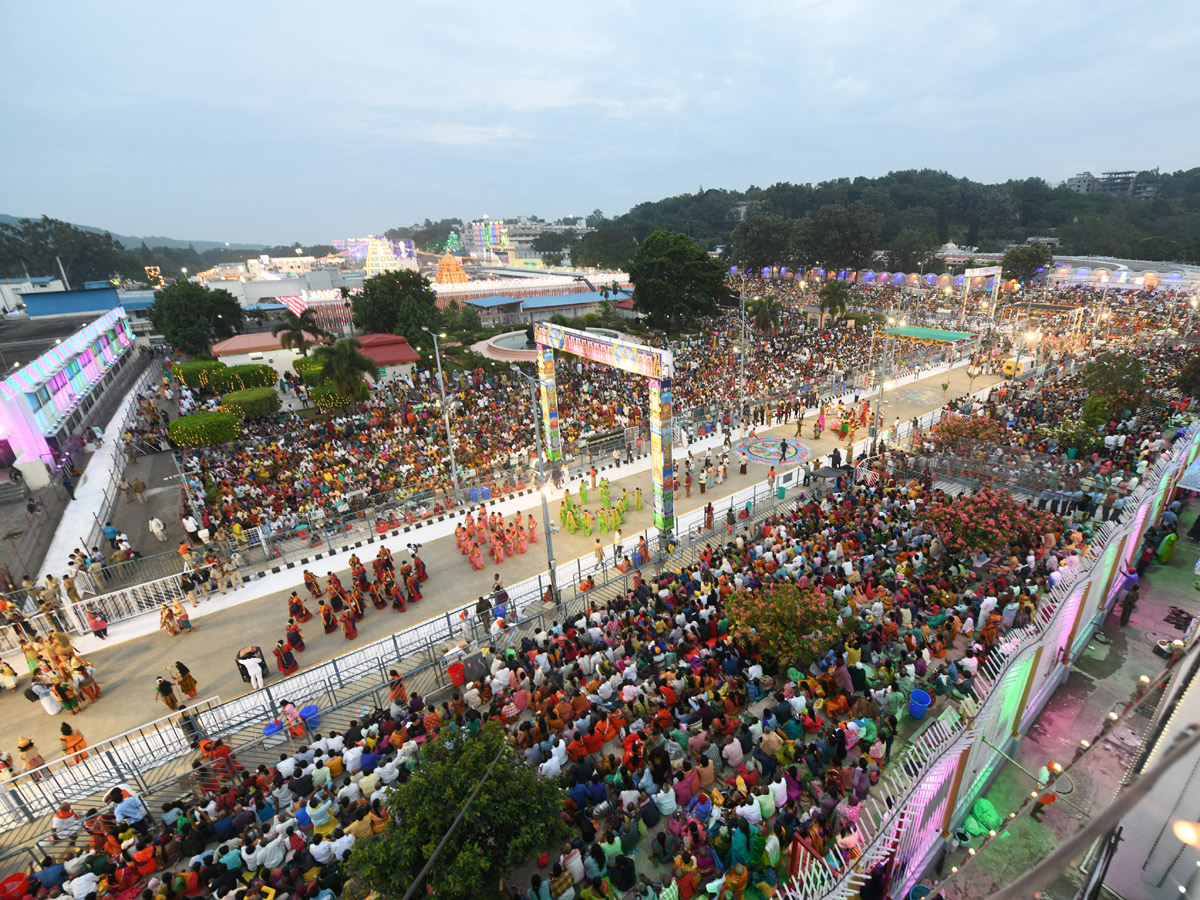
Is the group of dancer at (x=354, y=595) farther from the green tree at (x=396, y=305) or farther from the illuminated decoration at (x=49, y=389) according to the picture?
the green tree at (x=396, y=305)

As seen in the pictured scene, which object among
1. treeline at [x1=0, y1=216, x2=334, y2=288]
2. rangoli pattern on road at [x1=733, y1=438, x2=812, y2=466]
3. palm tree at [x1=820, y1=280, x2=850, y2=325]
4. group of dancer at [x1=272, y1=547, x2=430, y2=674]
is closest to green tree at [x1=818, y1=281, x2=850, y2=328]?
palm tree at [x1=820, y1=280, x2=850, y2=325]

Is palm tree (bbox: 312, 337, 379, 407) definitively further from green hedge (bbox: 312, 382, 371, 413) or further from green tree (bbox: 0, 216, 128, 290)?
green tree (bbox: 0, 216, 128, 290)

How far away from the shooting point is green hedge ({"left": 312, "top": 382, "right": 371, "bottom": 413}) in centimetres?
3169

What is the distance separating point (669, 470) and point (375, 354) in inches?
1067

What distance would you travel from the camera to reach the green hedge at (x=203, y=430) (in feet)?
91.2

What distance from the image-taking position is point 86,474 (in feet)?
83.0

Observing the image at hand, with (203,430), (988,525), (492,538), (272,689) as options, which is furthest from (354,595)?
(203,430)

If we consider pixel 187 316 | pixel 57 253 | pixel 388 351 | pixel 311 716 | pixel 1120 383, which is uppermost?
pixel 57 253

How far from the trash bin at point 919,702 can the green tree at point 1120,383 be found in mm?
18270

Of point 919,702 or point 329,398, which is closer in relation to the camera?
point 919,702

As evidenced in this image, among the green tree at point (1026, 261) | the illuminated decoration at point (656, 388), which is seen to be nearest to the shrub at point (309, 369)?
the illuminated decoration at point (656, 388)

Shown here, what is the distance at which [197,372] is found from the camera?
120 feet

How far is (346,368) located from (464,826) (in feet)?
89.3

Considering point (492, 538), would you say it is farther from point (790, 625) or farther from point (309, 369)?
point (309, 369)
